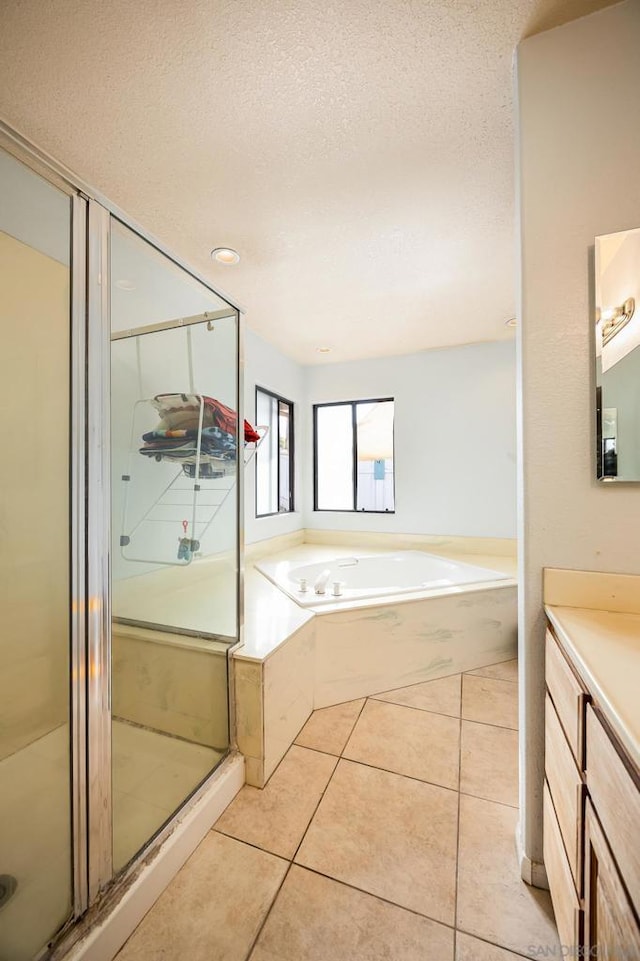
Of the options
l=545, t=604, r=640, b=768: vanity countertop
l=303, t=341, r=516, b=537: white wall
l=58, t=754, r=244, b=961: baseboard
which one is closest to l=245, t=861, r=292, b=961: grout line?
l=58, t=754, r=244, b=961: baseboard

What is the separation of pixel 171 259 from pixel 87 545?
1.03 metres

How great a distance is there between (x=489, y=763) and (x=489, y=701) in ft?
1.58

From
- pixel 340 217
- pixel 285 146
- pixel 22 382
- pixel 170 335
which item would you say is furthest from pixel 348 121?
pixel 22 382

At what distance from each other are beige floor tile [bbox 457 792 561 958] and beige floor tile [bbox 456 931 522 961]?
2 centimetres

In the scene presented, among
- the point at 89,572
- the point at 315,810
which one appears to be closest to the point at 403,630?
the point at 315,810

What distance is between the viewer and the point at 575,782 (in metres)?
0.77

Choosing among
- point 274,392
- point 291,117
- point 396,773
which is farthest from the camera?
point 274,392

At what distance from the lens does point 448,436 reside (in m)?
3.60

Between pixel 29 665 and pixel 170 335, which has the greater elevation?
pixel 170 335

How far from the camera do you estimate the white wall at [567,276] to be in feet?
3.27

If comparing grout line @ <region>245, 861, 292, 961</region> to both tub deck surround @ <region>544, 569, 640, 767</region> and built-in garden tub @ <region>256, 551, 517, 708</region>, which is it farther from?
tub deck surround @ <region>544, 569, 640, 767</region>

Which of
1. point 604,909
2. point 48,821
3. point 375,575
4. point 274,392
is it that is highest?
point 274,392

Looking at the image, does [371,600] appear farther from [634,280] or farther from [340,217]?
[340,217]

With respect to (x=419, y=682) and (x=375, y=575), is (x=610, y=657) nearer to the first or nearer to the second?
(x=419, y=682)
